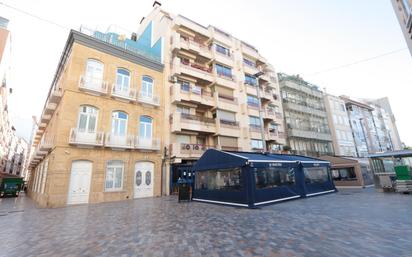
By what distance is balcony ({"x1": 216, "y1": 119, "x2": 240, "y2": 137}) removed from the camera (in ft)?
71.6

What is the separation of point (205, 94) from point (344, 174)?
62.2 feet

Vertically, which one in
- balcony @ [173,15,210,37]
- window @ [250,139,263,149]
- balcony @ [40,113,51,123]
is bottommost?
window @ [250,139,263,149]

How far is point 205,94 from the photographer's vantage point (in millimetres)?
22391

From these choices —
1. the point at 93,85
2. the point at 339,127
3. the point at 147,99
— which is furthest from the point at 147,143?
the point at 339,127

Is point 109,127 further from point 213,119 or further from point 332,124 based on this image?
point 332,124

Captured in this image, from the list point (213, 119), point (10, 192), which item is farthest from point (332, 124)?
point (10, 192)

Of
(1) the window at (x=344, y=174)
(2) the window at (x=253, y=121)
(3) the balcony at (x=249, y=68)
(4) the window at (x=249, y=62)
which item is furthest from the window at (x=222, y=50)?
(1) the window at (x=344, y=174)

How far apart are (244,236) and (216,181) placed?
6.97 m

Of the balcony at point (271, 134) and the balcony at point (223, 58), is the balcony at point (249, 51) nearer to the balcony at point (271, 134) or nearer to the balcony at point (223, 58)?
the balcony at point (223, 58)

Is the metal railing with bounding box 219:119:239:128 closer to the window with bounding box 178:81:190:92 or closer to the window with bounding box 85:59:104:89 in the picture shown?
the window with bounding box 178:81:190:92

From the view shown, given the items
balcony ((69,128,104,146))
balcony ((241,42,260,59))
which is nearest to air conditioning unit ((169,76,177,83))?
balcony ((69,128,104,146))

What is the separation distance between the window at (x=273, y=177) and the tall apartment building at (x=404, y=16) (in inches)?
356

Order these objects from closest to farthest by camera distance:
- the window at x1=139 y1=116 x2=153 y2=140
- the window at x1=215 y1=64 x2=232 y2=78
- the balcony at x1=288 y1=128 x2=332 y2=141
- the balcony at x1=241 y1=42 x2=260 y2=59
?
1. the window at x1=139 y1=116 x2=153 y2=140
2. the window at x1=215 y1=64 x2=232 y2=78
3. the balcony at x1=241 y1=42 x2=260 y2=59
4. the balcony at x1=288 y1=128 x2=332 y2=141

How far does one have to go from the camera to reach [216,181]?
12406 mm
